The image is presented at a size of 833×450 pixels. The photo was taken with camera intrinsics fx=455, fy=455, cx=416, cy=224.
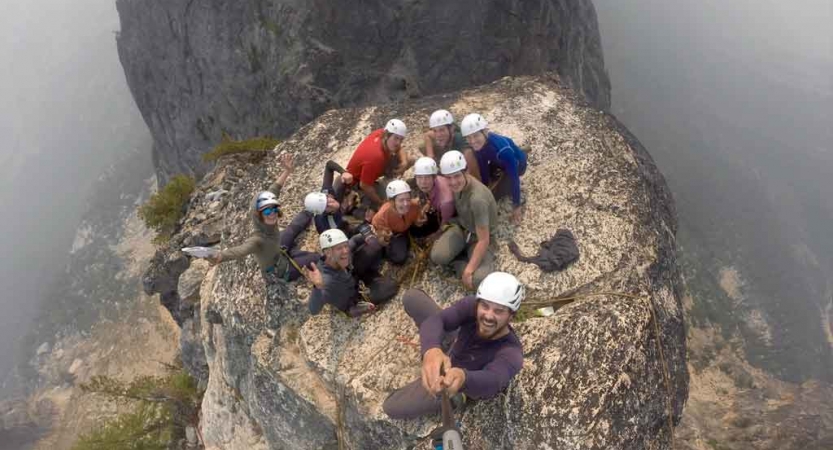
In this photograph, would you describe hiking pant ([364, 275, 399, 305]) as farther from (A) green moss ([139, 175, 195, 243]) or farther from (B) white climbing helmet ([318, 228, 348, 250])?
(A) green moss ([139, 175, 195, 243])

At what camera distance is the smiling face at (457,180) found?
6.39 metres

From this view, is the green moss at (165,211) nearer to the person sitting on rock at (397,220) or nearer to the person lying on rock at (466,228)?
the person sitting on rock at (397,220)

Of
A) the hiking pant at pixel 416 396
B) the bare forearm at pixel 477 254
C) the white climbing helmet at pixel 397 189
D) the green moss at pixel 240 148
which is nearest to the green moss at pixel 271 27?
the green moss at pixel 240 148

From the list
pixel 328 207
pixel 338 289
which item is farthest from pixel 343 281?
pixel 328 207

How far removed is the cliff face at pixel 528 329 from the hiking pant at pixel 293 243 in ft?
1.27

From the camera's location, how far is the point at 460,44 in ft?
90.2

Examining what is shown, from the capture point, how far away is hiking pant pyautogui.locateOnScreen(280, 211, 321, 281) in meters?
8.12

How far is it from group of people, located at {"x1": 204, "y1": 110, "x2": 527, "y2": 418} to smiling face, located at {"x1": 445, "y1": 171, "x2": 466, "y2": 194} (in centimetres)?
1

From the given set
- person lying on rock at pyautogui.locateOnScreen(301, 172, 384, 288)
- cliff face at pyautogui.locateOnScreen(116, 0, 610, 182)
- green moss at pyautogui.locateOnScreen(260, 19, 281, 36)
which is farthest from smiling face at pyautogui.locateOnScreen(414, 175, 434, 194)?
green moss at pyautogui.locateOnScreen(260, 19, 281, 36)

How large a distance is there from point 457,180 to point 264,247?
11.3 ft

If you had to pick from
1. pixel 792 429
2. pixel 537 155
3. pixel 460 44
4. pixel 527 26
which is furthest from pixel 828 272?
pixel 537 155

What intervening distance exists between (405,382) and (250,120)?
27495mm

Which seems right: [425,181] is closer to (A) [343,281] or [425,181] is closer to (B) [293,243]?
(A) [343,281]

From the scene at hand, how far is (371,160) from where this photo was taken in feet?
27.2
